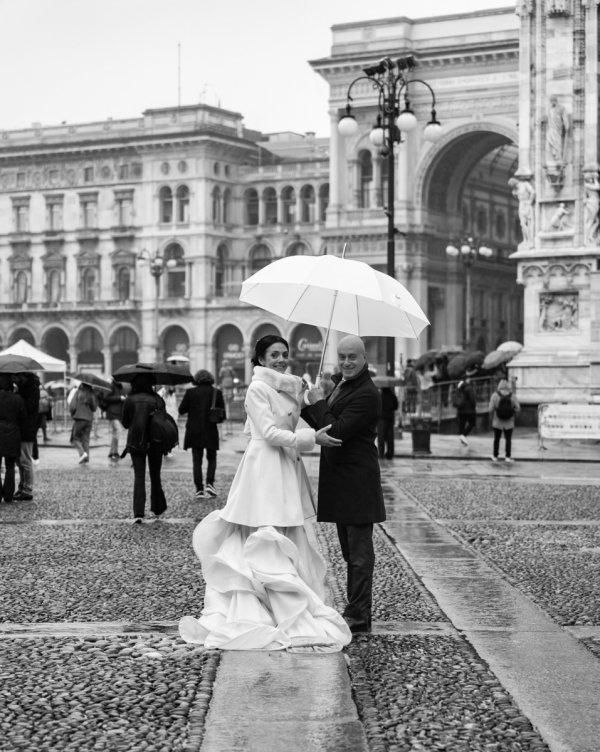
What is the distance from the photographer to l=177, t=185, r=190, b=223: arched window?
88.0 m

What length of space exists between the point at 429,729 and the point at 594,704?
1006 mm

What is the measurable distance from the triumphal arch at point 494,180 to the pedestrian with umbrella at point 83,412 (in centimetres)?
1412

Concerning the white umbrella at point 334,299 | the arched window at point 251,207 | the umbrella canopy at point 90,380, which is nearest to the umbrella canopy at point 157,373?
the white umbrella at point 334,299

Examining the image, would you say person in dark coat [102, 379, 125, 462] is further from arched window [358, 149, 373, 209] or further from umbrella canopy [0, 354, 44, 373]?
arched window [358, 149, 373, 209]

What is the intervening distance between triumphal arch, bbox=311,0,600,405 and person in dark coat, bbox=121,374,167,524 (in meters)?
21.4

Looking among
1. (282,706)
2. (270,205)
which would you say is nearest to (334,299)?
(282,706)

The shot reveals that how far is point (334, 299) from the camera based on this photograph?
9438mm

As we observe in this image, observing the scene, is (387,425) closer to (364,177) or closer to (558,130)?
(558,130)

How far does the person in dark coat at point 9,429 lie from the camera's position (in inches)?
715

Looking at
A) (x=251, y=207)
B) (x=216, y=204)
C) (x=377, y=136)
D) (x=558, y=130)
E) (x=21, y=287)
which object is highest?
(x=251, y=207)

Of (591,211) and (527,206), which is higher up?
(527,206)

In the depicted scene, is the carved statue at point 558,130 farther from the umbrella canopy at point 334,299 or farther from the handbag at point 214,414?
the umbrella canopy at point 334,299

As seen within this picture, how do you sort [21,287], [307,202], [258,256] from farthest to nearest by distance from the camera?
1. [21,287]
2. [258,256]
3. [307,202]

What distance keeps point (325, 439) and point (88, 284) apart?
281 feet
